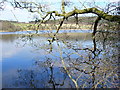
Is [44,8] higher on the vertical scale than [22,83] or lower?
higher

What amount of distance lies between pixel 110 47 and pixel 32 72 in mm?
3120

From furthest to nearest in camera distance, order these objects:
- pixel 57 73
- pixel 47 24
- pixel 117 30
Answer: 1. pixel 57 73
2. pixel 47 24
3. pixel 117 30

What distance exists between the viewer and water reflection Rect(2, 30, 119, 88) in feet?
12.5

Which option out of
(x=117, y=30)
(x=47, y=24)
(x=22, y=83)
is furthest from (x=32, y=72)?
(x=117, y=30)

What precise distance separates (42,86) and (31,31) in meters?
1.79

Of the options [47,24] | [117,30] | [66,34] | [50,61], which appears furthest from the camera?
[50,61]

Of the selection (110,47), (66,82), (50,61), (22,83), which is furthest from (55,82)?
(110,47)

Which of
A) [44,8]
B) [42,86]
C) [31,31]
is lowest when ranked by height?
[42,86]

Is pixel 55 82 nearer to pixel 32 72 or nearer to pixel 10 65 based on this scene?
pixel 32 72

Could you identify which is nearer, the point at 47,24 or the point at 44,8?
the point at 44,8

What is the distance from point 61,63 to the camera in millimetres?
6102

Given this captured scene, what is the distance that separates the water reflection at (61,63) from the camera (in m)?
3.82

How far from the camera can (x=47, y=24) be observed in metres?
4.89

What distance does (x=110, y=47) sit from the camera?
15.1ft
